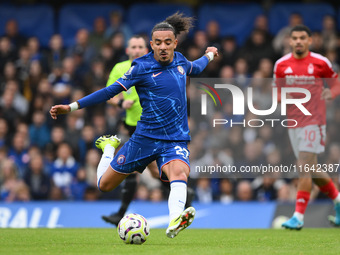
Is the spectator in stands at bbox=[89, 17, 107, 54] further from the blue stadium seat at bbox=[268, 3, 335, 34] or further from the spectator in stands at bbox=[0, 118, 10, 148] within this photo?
the blue stadium seat at bbox=[268, 3, 335, 34]

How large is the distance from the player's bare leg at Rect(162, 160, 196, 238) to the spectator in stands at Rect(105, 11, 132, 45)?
10161 mm

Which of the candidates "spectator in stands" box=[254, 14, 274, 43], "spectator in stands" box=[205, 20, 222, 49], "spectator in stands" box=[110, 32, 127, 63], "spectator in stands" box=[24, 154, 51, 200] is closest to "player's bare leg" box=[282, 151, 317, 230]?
"spectator in stands" box=[24, 154, 51, 200]

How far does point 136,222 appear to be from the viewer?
25.4ft

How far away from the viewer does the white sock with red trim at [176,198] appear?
25.5 feet

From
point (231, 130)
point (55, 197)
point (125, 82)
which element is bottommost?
point (55, 197)

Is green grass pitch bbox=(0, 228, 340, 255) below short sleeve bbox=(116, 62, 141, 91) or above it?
below

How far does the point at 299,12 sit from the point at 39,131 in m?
7.07

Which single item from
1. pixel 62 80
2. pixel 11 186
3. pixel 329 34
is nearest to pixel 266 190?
pixel 329 34

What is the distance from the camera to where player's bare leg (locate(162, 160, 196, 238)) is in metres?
7.46

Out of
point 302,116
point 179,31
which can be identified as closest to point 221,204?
point 302,116

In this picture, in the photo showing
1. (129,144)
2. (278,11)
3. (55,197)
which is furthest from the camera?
(278,11)

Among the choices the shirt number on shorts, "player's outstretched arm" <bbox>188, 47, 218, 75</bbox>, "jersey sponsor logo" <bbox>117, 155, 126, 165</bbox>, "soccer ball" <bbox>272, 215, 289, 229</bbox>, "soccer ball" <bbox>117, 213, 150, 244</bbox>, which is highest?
"player's outstretched arm" <bbox>188, 47, 218, 75</bbox>

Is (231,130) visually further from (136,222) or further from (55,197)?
(136,222)

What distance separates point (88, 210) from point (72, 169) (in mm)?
2114
